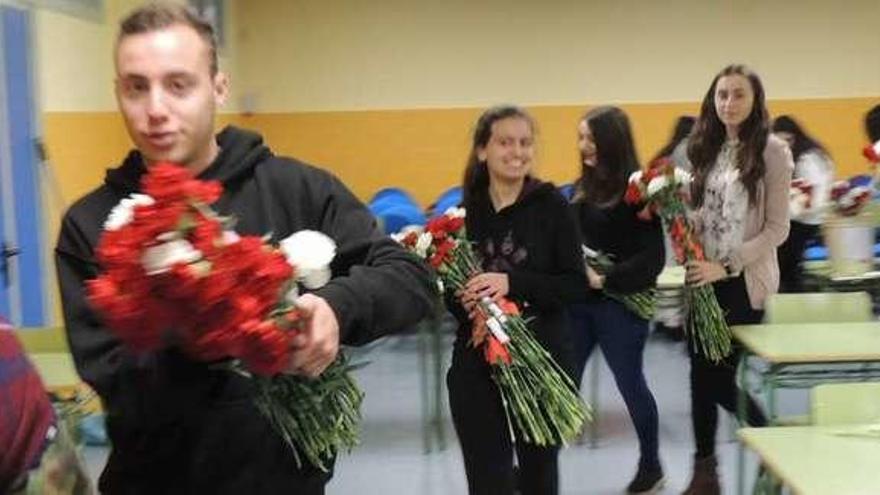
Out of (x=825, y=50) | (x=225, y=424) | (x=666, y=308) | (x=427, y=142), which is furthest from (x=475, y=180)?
(x=825, y=50)

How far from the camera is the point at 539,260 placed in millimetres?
3100

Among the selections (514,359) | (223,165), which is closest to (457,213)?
(514,359)

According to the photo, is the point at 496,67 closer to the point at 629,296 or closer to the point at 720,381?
the point at 629,296

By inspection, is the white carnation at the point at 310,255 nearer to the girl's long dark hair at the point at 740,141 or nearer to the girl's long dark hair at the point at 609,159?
the girl's long dark hair at the point at 609,159

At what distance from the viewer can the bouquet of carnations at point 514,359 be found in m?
3.02

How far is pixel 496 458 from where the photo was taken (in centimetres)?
300

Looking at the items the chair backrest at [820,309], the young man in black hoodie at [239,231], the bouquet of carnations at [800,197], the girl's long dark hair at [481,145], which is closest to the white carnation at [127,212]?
the young man in black hoodie at [239,231]

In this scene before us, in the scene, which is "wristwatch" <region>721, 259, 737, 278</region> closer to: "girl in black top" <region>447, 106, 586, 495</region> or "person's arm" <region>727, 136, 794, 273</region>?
"person's arm" <region>727, 136, 794, 273</region>

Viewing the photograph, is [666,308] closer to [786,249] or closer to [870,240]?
[786,249]

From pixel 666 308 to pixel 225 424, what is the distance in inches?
172

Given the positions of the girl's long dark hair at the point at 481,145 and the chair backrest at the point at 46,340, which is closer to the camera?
the girl's long dark hair at the point at 481,145

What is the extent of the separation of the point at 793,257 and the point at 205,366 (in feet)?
14.9

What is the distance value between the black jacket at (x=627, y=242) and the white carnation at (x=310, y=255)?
2.69 meters

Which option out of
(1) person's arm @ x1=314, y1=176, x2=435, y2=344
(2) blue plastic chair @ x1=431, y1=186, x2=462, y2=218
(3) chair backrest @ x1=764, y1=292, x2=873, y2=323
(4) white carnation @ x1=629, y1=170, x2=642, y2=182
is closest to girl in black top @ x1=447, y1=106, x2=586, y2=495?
(4) white carnation @ x1=629, y1=170, x2=642, y2=182
